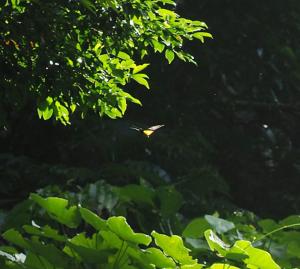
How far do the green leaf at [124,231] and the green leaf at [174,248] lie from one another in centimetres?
5

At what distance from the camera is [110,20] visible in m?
2.52

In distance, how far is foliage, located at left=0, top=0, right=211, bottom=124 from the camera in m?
2.36

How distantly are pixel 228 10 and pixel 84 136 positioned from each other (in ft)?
7.31

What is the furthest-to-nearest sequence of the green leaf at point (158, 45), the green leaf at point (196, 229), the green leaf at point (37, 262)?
the green leaf at point (158, 45) → the green leaf at point (196, 229) → the green leaf at point (37, 262)

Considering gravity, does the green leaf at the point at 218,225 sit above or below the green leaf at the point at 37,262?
below

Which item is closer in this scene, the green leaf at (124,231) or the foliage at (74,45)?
the green leaf at (124,231)

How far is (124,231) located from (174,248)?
0.50 feet

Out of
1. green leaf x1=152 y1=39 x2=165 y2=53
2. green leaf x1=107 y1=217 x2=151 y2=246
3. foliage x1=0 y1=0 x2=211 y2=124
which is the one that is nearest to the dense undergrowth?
green leaf x1=107 y1=217 x2=151 y2=246

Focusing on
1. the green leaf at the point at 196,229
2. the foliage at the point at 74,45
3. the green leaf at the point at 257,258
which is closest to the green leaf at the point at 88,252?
the green leaf at the point at 257,258

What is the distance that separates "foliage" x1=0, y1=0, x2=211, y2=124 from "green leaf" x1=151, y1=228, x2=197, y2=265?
3.06 feet

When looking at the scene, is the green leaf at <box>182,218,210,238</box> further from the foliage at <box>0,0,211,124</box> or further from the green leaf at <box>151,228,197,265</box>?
the foliage at <box>0,0,211,124</box>

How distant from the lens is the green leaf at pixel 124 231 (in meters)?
1.71

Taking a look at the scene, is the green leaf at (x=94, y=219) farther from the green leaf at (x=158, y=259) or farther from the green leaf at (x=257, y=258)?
the green leaf at (x=257, y=258)

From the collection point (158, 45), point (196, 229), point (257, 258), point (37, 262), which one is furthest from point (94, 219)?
point (158, 45)
